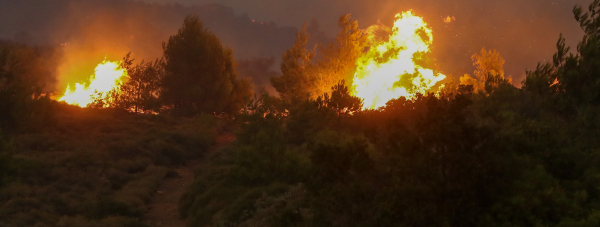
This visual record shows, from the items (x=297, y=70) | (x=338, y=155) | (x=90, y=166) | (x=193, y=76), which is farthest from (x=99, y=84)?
(x=338, y=155)

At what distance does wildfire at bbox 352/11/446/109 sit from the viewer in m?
34.8

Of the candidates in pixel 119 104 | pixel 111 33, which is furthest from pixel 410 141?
pixel 111 33

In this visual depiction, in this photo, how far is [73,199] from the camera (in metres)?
16.8

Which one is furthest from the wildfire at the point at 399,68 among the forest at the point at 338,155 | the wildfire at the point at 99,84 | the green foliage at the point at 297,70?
the wildfire at the point at 99,84

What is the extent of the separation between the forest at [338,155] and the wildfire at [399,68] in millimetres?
289

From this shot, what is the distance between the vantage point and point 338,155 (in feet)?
35.3

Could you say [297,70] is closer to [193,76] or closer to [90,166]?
[193,76]

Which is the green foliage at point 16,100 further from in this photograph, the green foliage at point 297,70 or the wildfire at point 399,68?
the wildfire at point 399,68

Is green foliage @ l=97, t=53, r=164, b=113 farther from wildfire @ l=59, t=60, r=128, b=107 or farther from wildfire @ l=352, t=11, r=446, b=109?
wildfire @ l=352, t=11, r=446, b=109

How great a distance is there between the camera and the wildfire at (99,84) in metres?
40.1

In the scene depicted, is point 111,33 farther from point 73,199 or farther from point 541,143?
point 541,143

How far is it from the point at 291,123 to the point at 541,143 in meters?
14.8

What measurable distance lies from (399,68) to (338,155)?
2611cm

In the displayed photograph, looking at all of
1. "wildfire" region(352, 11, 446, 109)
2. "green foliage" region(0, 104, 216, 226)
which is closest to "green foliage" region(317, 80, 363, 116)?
"wildfire" region(352, 11, 446, 109)
